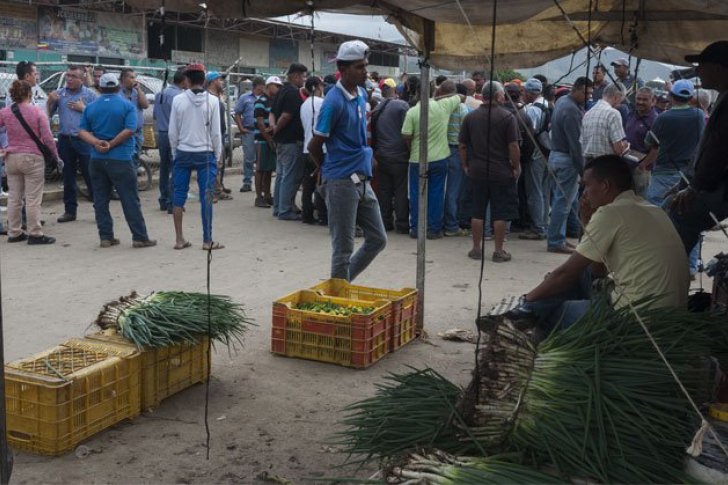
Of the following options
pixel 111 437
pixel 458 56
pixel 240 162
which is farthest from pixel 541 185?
pixel 240 162

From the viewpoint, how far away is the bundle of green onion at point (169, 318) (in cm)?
472

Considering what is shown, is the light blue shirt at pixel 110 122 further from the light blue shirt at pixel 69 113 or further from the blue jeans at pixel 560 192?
the blue jeans at pixel 560 192

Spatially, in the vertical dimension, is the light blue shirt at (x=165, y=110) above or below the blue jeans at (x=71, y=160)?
above

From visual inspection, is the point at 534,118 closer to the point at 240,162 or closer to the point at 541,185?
the point at 541,185

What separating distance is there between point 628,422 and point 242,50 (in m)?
32.6

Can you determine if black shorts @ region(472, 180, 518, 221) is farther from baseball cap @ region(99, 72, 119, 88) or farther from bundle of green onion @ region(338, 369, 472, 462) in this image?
bundle of green onion @ region(338, 369, 472, 462)

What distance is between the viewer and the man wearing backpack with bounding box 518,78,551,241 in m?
10.5

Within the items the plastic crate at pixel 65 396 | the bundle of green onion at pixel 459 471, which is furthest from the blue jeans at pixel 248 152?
the bundle of green onion at pixel 459 471

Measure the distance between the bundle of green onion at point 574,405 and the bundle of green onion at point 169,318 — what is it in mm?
1643

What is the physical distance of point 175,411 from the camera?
4.88m

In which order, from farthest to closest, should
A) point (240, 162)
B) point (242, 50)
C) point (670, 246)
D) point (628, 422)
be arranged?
1. point (242, 50)
2. point (240, 162)
3. point (670, 246)
4. point (628, 422)

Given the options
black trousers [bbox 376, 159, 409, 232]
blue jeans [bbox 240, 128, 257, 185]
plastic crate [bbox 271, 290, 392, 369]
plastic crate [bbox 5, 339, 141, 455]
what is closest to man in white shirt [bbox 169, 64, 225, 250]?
black trousers [bbox 376, 159, 409, 232]

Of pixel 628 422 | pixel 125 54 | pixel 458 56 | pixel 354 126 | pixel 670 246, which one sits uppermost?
pixel 125 54

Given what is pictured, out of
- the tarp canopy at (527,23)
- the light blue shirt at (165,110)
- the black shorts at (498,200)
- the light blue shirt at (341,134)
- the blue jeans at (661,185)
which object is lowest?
the black shorts at (498,200)
